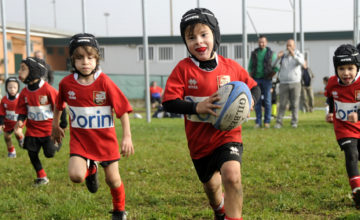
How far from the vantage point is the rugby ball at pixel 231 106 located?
4.21 m

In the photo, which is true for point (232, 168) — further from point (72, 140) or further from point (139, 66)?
point (139, 66)

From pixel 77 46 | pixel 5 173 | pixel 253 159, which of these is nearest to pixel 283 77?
pixel 253 159

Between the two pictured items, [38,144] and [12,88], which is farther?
[12,88]

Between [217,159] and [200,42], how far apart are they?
3.75ft

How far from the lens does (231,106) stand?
4.21 m

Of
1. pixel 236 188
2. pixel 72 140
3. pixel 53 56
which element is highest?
pixel 53 56

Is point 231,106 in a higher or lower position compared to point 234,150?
higher

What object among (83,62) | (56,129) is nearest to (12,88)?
(56,129)

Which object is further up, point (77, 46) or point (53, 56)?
point (53, 56)

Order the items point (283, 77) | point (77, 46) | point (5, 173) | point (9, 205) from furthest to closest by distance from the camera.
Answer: point (283, 77), point (5, 173), point (9, 205), point (77, 46)

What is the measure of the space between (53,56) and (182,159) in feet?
150

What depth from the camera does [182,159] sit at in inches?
357

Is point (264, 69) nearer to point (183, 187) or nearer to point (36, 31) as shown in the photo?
point (183, 187)

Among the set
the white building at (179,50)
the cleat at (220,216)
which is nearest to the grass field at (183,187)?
the cleat at (220,216)
